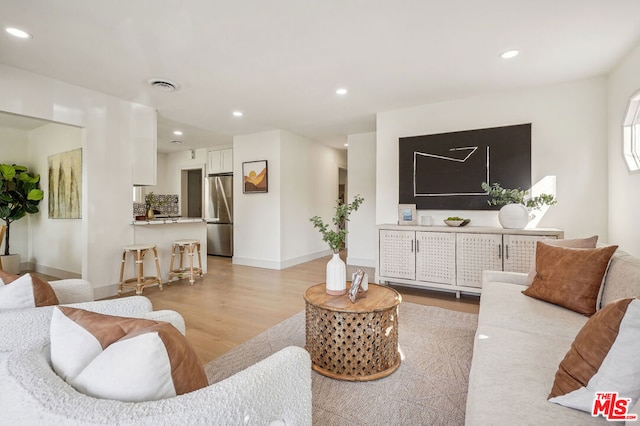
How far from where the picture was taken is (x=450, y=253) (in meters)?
3.56

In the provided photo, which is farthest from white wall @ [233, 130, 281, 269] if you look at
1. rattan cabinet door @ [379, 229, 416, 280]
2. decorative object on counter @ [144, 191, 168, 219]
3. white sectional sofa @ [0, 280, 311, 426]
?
white sectional sofa @ [0, 280, 311, 426]

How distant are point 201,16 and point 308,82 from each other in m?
1.37

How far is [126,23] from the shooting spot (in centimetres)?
227

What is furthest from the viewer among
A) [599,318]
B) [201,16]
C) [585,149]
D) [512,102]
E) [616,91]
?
[512,102]

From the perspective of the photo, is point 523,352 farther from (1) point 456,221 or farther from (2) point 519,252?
(1) point 456,221

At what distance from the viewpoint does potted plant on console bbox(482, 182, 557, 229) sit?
10.8 feet

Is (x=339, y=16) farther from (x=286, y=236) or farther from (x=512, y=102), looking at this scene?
(x=286, y=236)

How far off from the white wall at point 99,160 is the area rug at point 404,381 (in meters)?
2.49

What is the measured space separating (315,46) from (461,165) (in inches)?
93.9

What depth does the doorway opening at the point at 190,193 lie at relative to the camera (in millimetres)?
7340

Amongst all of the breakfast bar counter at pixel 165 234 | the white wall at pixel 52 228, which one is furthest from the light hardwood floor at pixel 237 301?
the white wall at pixel 52 228

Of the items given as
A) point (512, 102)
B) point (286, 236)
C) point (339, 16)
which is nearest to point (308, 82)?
point (339, 16)

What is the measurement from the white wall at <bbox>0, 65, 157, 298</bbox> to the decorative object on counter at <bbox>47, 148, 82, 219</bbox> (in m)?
1.13

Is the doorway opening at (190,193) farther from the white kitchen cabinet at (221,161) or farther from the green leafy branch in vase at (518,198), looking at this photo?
the green leafy branch in vase at (518,198)
